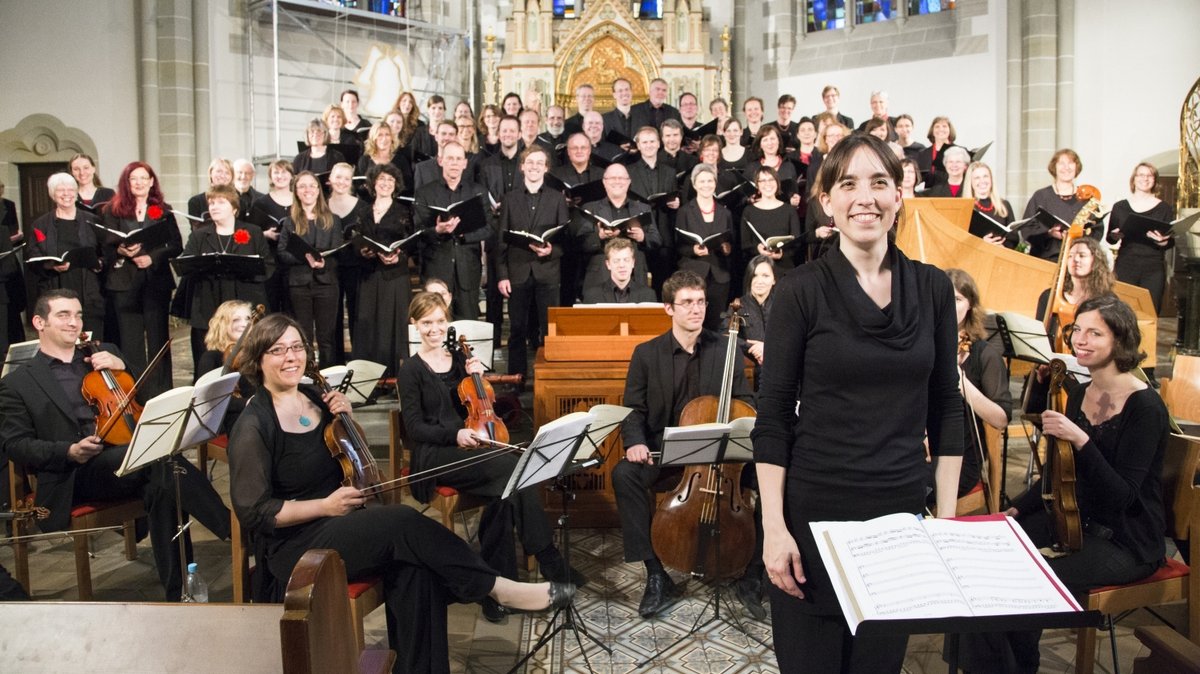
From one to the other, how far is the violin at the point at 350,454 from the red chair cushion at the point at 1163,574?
2.22 meters

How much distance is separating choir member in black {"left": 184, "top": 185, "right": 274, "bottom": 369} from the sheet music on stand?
241 centimetres

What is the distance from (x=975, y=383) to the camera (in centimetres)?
392

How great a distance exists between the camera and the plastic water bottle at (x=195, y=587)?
360cm

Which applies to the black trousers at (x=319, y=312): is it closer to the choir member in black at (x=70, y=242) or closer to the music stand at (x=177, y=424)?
the choir member in black at (x=70, y=242)

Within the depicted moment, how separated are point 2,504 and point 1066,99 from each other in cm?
1065

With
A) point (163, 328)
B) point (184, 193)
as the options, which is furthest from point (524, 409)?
point (184, 193)

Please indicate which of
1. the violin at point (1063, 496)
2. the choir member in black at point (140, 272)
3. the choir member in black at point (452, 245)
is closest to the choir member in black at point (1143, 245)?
the choir member in black at point (452, 245)

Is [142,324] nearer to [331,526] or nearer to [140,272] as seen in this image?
[140,272]

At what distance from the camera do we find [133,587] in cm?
404

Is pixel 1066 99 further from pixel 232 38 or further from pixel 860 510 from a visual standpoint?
pixel 860 510

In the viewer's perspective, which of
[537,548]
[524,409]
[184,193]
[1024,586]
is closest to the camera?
[1024,586]

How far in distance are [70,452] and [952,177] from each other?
6.18 m

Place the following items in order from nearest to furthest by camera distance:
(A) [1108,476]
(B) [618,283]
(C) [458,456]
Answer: (A) [1108,476] < (C) [458,456] < (B) [618,283]

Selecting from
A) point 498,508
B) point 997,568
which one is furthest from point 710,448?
point 997,568
